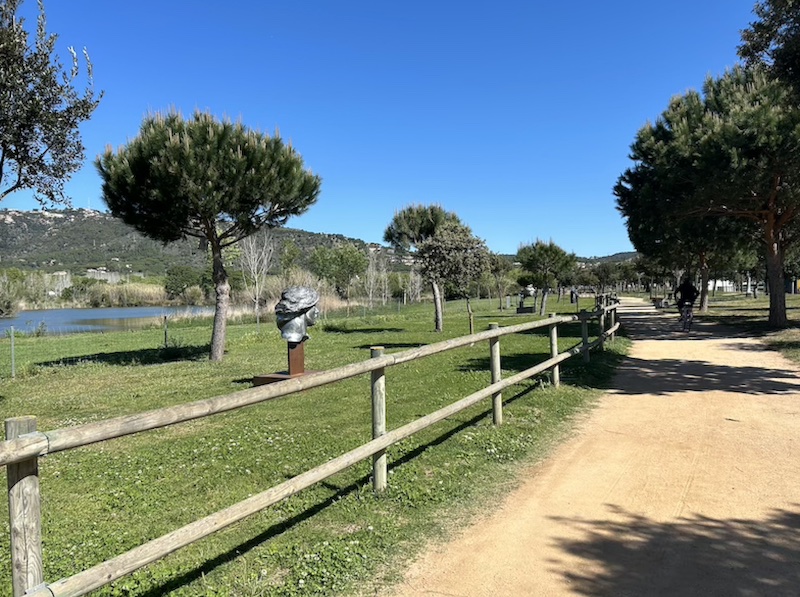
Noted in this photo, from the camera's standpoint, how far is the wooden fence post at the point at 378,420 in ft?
14.5

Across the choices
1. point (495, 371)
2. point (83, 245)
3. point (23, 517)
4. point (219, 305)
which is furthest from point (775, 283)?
point (83, 245)

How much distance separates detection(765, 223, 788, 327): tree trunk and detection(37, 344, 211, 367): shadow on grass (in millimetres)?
19175

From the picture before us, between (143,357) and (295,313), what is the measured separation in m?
8.77

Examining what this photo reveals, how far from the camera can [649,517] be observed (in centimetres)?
395

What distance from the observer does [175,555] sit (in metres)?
3.60

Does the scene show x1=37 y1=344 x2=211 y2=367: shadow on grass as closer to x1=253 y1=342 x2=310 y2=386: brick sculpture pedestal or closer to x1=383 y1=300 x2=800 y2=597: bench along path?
x1=253 y1=342 x2=310 y2=386: brick sculpture pedestal

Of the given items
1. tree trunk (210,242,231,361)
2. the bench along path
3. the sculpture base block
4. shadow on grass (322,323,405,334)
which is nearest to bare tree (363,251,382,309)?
shadow on grass (322,323,405,334)

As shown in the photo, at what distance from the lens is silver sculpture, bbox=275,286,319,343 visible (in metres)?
10.8

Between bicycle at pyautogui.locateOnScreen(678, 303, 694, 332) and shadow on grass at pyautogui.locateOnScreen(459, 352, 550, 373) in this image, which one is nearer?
shadow on grass at pyautogui.locateOnScreen(459, 352, 550, 373)

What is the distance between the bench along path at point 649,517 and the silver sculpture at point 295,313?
5846 millimetres

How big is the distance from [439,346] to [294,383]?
6.59 ft

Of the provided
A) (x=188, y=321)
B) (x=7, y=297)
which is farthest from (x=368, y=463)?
(x=7, y=297)

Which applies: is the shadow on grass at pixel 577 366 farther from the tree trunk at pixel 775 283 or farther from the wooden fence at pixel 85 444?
the tree trunk at pixel 775 283

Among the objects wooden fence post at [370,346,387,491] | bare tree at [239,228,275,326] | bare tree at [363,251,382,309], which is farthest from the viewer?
bare tree at [363,251,382,309]
